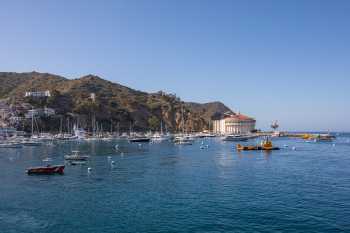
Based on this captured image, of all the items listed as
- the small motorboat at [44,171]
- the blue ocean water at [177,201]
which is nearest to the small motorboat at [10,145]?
the blue ocean water at [177,201]

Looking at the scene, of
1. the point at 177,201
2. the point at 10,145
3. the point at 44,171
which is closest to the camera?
the point at 177,201

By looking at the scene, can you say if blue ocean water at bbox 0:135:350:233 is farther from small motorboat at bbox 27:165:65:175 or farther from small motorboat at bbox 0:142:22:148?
small motorboat at bbox 0:142:22:148

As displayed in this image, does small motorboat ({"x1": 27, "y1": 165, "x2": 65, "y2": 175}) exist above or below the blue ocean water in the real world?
above

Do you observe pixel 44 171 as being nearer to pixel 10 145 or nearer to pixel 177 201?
pixel 177 201

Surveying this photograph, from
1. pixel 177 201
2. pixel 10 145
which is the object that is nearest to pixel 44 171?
pixel 177 201

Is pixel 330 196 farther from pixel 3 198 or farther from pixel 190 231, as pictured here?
pixel 3 198

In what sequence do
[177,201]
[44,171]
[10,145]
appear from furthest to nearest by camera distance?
1. [10,145]
2. [44,171]
3. [177,201]

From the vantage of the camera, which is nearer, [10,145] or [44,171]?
[44,171]

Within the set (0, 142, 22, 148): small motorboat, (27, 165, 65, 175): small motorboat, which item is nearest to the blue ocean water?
(27, 165, 65, 175): small motorboat

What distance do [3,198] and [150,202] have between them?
1789 centimetres

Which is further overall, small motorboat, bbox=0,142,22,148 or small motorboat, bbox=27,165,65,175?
small motorboat, bbox=0,142,22,148

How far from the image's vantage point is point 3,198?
133ft

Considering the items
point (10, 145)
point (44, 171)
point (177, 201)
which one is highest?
point (10, 145)

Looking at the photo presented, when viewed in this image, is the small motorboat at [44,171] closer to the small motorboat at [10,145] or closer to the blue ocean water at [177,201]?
the blue ocean water at [177,201]
